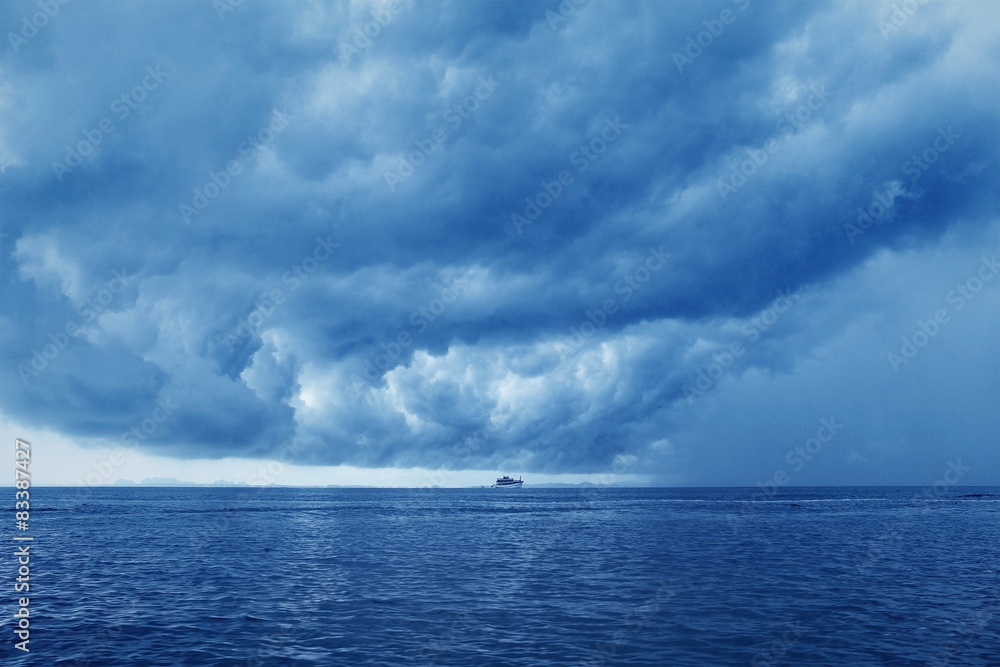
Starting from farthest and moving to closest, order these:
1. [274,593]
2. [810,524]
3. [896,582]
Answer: [810,524] → [896,582] → [274,593]

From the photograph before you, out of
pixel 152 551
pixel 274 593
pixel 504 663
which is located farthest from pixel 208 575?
pixel 504 663

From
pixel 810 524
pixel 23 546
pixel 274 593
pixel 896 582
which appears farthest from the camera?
pixel 810 524

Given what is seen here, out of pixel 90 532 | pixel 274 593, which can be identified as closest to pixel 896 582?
pixel 274 593

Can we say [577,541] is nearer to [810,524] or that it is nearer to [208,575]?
[208,575]

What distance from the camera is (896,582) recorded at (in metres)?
46.0

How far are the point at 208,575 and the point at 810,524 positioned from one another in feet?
300

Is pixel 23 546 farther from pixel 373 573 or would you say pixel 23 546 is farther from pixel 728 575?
pixel 728 575

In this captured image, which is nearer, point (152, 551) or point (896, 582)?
point (896, 582)

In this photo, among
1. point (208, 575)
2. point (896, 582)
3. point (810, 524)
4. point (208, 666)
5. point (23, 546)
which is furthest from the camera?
point (810, 524)

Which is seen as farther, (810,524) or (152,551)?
(810,524)

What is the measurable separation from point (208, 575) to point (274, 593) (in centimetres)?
1124

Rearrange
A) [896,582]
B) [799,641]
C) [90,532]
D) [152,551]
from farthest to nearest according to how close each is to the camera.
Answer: [90,532]
[152,551]
[896,582]
[799,641]

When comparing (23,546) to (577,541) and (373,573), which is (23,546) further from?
(577,541)

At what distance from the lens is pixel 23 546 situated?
73.5 metres
